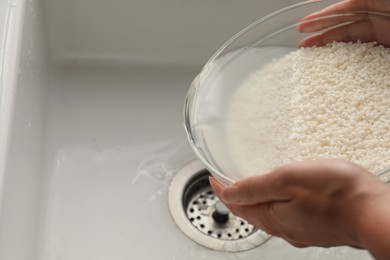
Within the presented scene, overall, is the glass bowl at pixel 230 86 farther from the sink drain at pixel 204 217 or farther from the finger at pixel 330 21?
the sink drain at pixel 204 217

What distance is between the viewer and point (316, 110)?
516 mm

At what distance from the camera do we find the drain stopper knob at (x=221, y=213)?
0.69 metres

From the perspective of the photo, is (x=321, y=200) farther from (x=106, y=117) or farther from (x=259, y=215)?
(x=106, y=117)

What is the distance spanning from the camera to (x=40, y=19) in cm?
70

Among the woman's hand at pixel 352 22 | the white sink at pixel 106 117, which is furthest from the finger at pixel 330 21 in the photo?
the white sink at pixel 106 117

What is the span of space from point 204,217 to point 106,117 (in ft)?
0.58

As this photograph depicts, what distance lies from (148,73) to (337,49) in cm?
30

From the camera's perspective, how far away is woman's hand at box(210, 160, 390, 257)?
1.33 feet

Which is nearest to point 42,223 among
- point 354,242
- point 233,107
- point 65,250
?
point 65,250

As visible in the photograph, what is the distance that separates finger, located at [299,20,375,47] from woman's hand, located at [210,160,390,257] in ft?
0.62

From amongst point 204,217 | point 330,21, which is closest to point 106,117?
point 204,217

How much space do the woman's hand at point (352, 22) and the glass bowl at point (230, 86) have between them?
0.07 ft

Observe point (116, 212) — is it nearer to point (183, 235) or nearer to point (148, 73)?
point (183, 235)

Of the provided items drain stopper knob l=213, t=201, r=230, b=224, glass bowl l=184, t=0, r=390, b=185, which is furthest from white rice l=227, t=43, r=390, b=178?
drain stopper knob l=213, t=201, r=230, b=224
